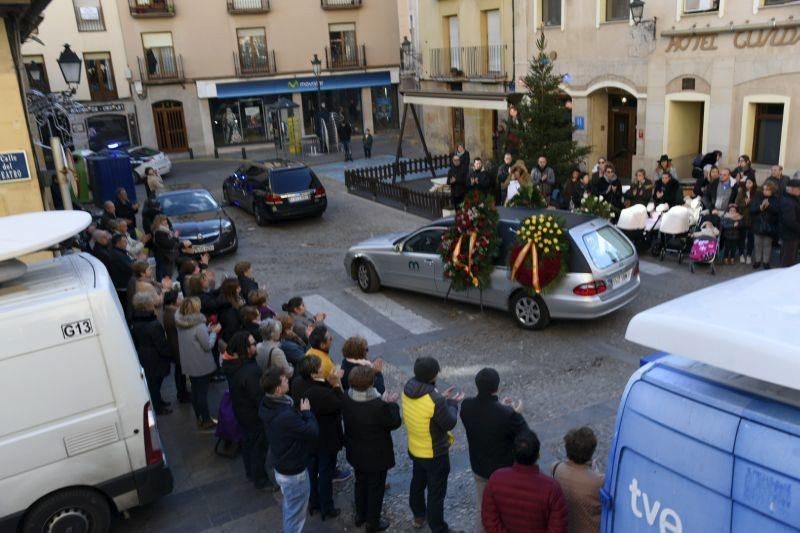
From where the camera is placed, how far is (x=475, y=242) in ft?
32.2

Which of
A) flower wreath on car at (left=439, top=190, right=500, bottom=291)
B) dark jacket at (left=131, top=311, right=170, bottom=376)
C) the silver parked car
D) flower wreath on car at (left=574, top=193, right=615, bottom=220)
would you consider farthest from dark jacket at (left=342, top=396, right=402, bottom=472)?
flower wreath on car at (left=574, top=193, right=615, bottom=220)

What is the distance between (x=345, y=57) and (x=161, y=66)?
949 cm

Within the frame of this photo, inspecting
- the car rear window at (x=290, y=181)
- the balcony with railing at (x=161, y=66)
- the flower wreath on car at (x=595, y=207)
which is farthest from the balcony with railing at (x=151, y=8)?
the flower wreath on car at (x=595, y=207)

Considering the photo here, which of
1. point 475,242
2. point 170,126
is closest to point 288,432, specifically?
point 475,242

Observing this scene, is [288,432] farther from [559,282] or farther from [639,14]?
[639,14]

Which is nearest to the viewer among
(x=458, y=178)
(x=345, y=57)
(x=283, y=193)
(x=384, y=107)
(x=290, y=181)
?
(x=458, y=178)

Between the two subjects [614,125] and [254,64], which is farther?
[254,64]

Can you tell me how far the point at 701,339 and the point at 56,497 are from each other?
16.0 feet

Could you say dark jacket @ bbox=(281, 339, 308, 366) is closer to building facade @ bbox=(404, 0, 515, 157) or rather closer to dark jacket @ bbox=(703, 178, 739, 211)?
dark jacket @ bbox=(703, 178, 739, 211)

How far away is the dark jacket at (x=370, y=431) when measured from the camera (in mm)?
5109

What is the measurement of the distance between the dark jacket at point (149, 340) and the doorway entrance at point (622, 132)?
52.1ft

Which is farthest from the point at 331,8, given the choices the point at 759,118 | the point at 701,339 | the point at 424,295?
the point at 701,339

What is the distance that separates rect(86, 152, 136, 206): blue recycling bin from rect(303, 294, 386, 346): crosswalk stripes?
9.13 m

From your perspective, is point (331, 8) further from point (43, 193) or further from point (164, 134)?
point (43, 193)
